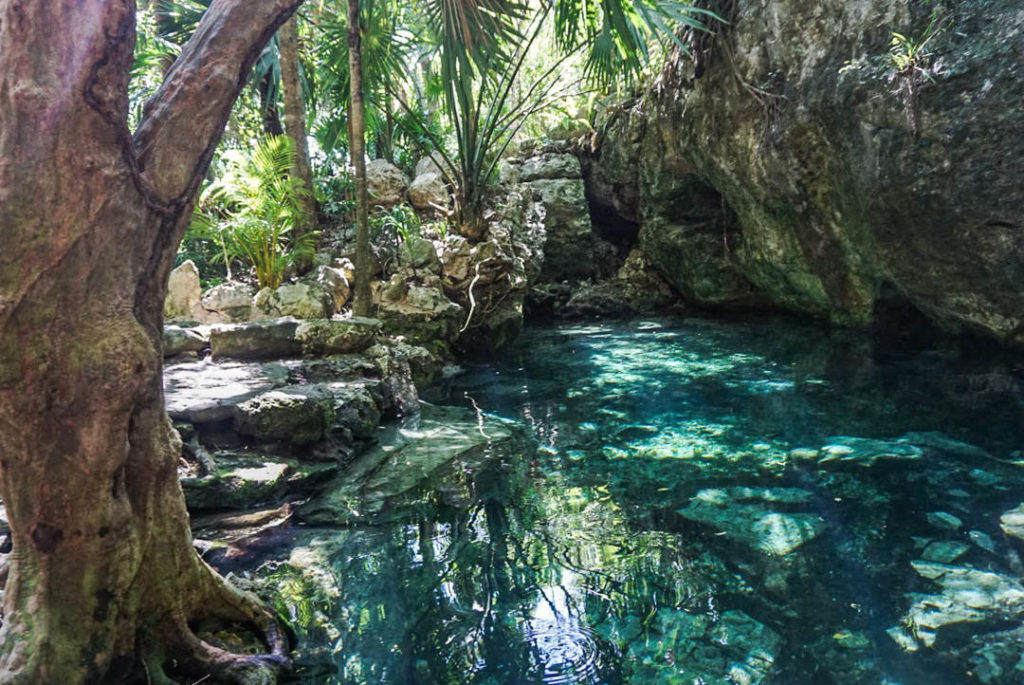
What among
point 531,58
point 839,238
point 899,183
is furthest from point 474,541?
point 531,58

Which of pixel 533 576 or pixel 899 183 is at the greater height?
pixel 899 183

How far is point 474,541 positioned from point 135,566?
1.80m

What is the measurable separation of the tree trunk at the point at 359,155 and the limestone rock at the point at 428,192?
349 cm

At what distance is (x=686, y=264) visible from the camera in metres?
12.3

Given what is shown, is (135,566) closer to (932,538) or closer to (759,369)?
Result: (932,538)

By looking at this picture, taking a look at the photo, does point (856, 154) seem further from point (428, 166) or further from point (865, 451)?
point (428, 166)

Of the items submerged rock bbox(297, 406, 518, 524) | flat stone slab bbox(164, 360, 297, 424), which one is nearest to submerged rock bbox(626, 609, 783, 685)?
submerged rock bbox(297, 406, 518, 524)

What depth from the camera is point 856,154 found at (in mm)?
7281

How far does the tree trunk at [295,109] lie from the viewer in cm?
810

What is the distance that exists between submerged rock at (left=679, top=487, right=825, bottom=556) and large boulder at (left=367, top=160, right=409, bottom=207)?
8.26 metres

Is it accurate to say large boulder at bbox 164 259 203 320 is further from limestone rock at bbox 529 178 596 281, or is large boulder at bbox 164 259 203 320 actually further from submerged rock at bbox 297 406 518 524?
limestone rock at bbox 529 178 596 281

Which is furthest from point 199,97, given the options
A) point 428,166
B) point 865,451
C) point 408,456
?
point 428,166

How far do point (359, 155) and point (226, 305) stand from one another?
216cm

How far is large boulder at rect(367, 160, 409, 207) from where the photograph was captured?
35.8ft
